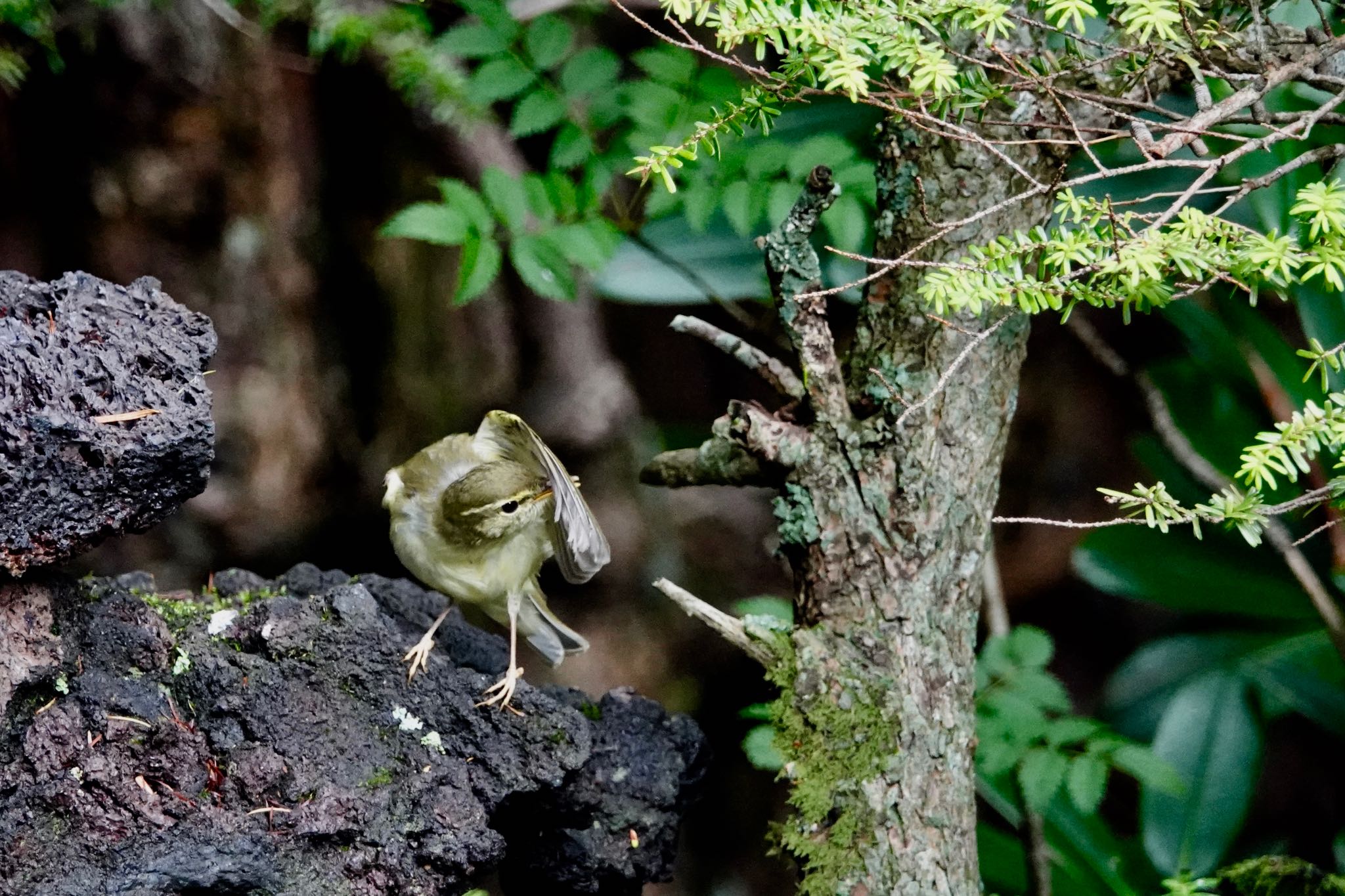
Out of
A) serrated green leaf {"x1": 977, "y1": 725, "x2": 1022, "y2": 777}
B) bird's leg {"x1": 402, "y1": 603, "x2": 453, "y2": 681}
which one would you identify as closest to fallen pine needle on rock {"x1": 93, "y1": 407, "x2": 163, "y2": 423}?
bird's leg {"x1": 402, "y1": 603, "x2": 453, "y2": 681}

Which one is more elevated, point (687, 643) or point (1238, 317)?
point (1238, 317)

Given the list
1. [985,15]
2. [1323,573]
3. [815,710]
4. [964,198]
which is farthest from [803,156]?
[1323,573]

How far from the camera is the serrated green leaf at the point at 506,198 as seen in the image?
2402 millimetres

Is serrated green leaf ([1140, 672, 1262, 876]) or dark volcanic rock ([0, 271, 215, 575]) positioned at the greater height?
dark volcanic rock ([0, 271, 215, 575])

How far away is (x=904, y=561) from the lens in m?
1.93

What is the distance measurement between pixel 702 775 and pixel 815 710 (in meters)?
0.31

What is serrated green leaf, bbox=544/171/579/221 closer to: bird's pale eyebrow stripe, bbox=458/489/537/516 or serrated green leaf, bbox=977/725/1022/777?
bird's pale eyebrow stripe, bbox=458/489/537/516

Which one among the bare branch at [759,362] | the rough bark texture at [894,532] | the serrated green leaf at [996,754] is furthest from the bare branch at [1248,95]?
the serrated green leaf at [996,754]

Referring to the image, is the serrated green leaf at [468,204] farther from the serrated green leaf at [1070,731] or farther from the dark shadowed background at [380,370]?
the serrated green leaf at [1070,731]

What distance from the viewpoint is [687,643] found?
373cm

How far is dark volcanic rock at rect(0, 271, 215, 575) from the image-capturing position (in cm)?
153

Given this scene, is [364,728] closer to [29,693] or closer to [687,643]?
[29,693]

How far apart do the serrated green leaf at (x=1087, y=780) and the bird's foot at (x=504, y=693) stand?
1109 millimetres

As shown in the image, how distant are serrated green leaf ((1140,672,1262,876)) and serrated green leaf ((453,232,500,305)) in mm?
1976
